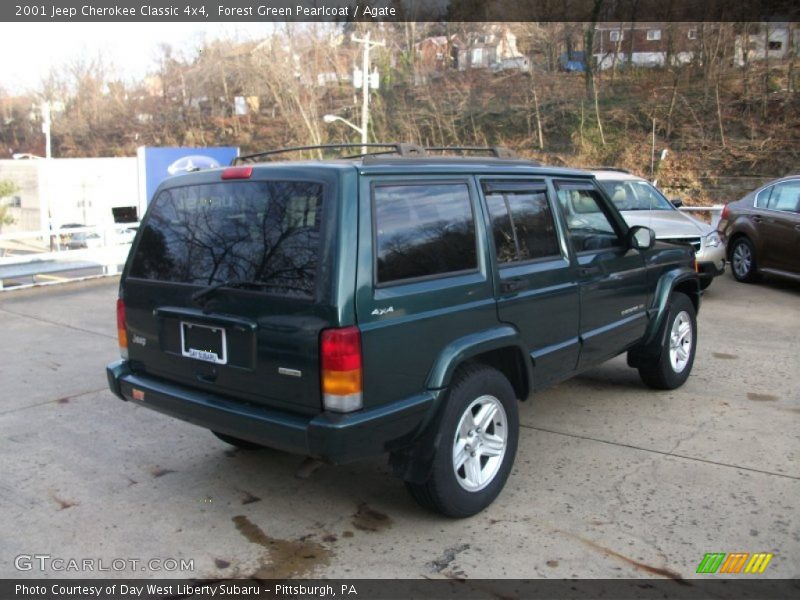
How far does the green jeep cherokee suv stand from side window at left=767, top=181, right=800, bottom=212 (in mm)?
7118

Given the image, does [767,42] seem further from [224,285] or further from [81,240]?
[224,285]

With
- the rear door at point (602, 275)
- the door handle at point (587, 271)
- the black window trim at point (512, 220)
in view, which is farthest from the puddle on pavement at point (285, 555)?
the door handle at point (587, 271)

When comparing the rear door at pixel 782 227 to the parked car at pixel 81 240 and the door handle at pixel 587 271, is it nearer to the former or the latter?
the door handle at pixel 587 271

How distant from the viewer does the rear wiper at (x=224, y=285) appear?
342 centimetres

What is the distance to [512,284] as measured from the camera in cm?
402

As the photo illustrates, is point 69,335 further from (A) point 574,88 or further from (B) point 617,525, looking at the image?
(A) point 574,88

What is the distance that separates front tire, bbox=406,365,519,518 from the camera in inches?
140

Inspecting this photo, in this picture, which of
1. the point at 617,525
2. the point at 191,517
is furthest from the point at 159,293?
the point at 617,525

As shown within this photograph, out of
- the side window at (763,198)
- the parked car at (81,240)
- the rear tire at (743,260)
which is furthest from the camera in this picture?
the parked car at (81,240)

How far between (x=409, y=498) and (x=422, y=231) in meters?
1.51

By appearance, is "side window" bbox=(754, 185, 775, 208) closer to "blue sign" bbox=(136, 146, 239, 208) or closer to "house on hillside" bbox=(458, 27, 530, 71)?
"blue sign" bbox=(136, 146, 239, 208)

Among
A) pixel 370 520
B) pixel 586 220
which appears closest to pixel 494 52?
pixel 586 220

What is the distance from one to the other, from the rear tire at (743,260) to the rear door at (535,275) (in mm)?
7543

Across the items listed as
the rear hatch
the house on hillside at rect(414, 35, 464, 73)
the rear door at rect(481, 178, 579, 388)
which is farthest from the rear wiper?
the house on hillside at rect(414, 35, 464, 73)
